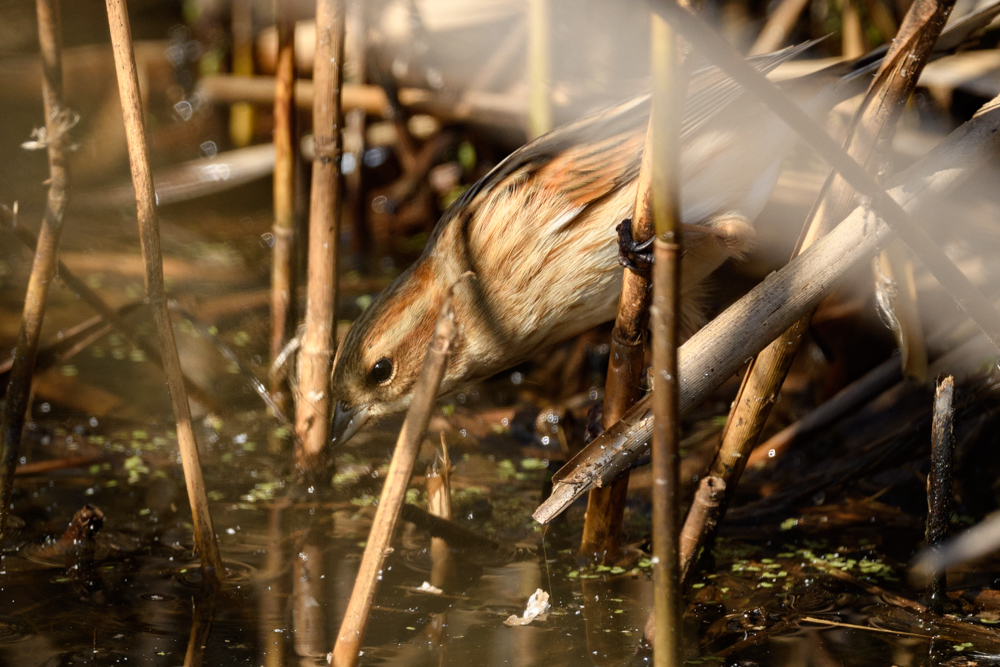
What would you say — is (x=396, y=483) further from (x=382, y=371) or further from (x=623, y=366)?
(x=382, y=371)

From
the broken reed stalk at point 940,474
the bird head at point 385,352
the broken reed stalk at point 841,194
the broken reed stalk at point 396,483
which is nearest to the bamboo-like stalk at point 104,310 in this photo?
the bird head at point 385,352

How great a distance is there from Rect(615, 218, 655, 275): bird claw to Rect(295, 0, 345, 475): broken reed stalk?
95 centimetres

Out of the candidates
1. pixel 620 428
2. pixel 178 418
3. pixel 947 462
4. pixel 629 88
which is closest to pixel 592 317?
pixel 620 428

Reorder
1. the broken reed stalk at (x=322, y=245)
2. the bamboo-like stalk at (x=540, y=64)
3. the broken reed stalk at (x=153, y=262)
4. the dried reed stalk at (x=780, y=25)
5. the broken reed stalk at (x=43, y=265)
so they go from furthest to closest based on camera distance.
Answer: the dried reed stalk at (x=780, y=25), the bamboo-like stalk at (x=540, y=64), the broken reed stalk at (x=322, y=245), the broken reed stalk at (x=43, y=265), the broken reed stalk at (x=153, y=262)

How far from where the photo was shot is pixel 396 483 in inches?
65.6

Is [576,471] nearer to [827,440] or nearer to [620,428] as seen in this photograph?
[620,428]

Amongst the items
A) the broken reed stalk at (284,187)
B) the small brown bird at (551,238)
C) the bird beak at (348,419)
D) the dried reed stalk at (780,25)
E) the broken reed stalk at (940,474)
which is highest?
the dried reed stalk at (780,25)

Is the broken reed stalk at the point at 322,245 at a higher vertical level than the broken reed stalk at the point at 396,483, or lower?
higher

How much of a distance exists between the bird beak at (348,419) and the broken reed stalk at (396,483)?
3.71 ft

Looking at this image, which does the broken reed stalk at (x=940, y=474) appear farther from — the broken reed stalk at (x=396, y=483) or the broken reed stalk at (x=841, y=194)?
the broken reed stalk at (x=396, y=483)

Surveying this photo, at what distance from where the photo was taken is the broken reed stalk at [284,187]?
305 cm

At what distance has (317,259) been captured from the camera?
2705 mm

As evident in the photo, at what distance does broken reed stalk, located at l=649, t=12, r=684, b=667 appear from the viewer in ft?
4.59

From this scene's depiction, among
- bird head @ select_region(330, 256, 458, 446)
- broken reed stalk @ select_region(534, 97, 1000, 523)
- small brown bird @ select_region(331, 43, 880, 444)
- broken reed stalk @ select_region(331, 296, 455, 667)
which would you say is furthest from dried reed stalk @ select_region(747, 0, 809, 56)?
broken reed stalk @ select_region(331, 296, 455, 667)
